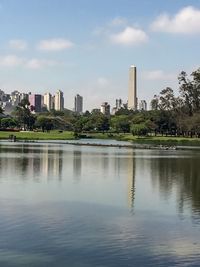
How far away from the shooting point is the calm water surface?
50.1ft

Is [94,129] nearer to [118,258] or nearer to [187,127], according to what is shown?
[187,127]

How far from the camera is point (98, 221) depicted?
2028 cm

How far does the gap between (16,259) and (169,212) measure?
399 inches

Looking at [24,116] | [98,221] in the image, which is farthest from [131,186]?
[24,116]

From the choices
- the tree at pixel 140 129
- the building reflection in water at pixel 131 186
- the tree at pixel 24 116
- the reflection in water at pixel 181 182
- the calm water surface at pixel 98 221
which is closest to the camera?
the calm water surface at pixel 98 221

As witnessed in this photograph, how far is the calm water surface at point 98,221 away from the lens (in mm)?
15266

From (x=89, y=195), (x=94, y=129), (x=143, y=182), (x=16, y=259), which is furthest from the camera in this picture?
(x=94, y=129)

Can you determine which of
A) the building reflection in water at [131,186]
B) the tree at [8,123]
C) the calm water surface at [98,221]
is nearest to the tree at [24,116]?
the tree at [8,123]

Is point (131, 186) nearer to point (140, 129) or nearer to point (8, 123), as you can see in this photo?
point (140, 129)

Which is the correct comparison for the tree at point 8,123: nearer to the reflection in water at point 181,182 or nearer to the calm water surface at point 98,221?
the reflection in water at point 181,182

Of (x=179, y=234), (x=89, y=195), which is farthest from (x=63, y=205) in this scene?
(x=179, y=234)

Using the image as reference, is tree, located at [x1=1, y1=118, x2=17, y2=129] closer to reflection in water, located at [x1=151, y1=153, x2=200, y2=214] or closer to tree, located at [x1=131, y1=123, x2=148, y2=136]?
tree, located at [x1=131, y1=123, x2=148, y2=136]

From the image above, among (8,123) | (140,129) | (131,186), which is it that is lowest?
(131,186)

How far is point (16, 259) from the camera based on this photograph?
14672 millimetres
